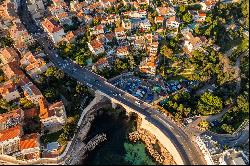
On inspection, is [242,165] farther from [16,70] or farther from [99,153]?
[16,70]

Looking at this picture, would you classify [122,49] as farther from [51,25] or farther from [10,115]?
[10,115]

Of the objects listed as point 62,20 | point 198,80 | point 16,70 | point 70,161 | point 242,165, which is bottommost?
point 70,161

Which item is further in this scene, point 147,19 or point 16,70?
point 147,19

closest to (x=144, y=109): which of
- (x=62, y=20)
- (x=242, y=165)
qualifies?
(x=242, y=165)

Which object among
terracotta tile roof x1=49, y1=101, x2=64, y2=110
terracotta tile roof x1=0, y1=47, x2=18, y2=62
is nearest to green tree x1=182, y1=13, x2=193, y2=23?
terracotta tile roof x1=49, y1=101, x2=64, y2=110

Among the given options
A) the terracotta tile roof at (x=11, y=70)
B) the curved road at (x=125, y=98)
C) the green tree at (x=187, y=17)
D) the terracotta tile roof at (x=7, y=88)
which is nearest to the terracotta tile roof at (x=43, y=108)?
the terracotta tile roof at (x=7, y=88)

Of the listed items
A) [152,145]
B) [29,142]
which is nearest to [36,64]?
[29,142]

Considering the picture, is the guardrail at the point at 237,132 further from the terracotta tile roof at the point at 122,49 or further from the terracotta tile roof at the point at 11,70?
the terracotta tile roof at the point at 11,70
